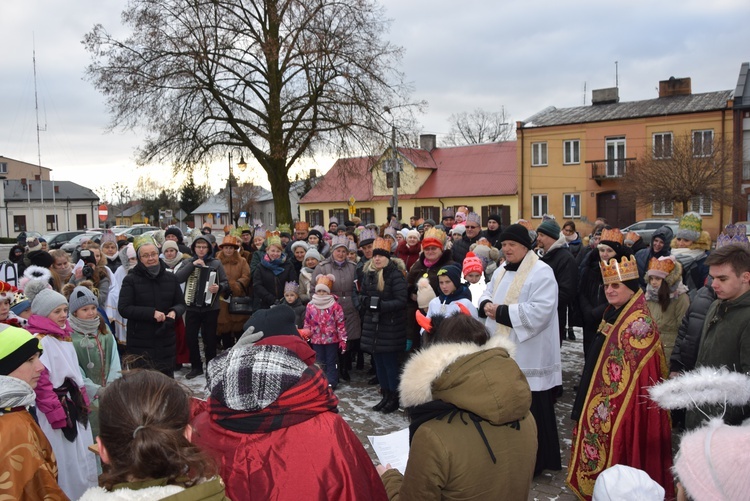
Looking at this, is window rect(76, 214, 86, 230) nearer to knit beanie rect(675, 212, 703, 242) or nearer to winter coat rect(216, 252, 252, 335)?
winter coat rect(216, 252, 252, 335)

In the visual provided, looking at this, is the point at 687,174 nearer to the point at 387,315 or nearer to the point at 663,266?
the point at 663,266

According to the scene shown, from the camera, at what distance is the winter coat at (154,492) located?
1771 mm

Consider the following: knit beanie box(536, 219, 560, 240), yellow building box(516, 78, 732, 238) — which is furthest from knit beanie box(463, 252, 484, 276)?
yellow building box(516, 78, 732, 238)

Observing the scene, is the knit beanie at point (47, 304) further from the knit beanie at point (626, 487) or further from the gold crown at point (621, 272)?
the gold crown at point (621, 272)

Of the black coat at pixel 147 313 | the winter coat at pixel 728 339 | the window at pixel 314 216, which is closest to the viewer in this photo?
the winter coat at pixel 728 339

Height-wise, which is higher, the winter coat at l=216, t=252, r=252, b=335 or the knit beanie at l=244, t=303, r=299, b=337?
the knit beanie at l=244, t=303, r=299, b=337

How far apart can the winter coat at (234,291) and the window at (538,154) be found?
1256 inches

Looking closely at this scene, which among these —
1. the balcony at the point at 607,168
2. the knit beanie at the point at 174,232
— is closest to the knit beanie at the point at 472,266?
the knit beanie at the point at 174,232

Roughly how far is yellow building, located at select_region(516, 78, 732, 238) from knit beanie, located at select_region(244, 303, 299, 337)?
32.0m

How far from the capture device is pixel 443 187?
4228cm

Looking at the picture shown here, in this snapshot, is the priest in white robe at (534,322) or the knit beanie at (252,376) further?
the priest in white robe at (534,322)

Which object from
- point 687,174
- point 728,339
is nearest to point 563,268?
point 728,339

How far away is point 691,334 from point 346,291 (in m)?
4.42

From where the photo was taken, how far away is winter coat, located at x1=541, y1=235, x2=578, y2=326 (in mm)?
6086
